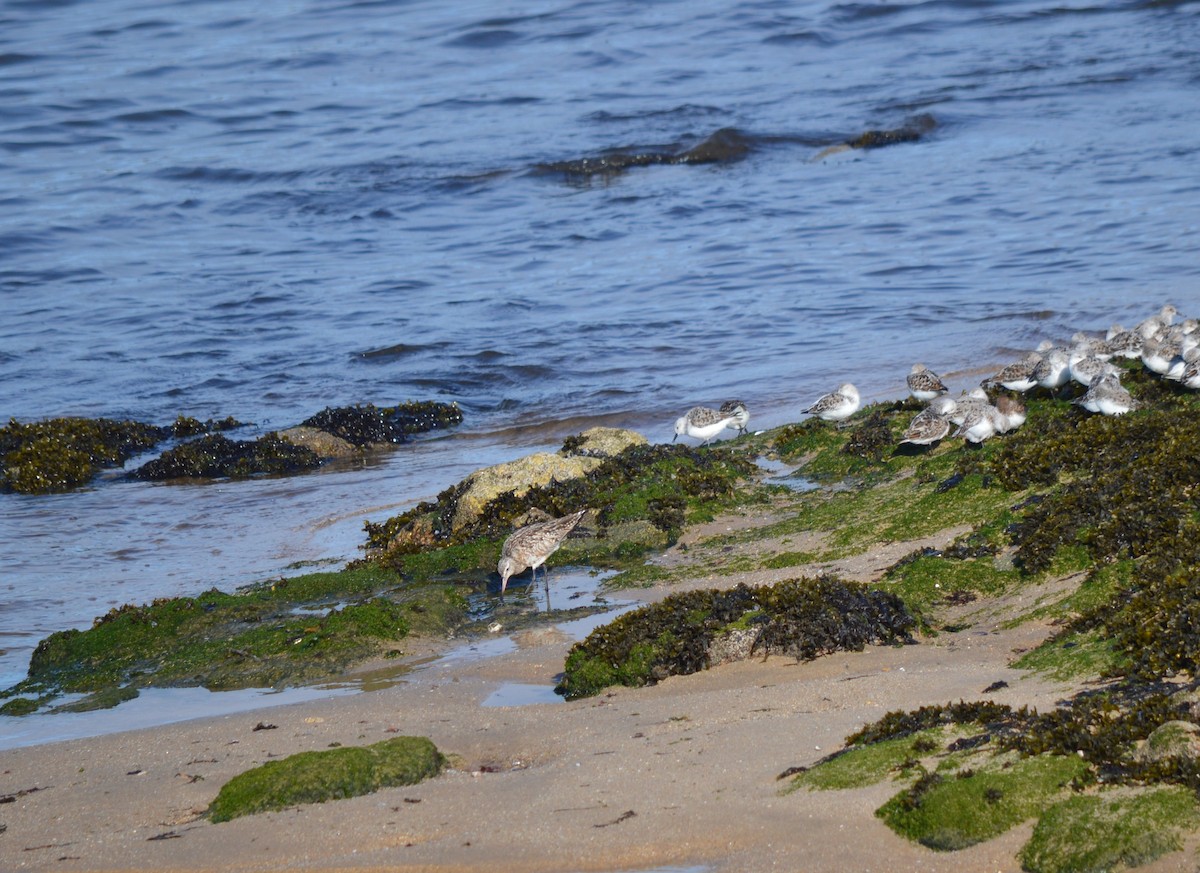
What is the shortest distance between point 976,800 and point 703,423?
690 centimetres

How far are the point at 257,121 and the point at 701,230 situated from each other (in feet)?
39.8

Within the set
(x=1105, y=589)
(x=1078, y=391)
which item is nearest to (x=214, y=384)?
(x=1078, y=391)

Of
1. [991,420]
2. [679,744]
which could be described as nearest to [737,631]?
[679,744]

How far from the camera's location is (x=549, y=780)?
5332mm

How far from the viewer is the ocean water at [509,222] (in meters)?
13.7

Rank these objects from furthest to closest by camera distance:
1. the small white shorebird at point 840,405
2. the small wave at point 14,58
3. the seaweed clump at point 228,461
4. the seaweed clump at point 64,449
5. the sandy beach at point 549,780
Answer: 1. the small wave at point 14,58
2. the seaweed clump at point 228,461
3. the seaweed clump at point 64,449
4. the small white shorebird at point 840,405
5. the sandy beach at point 549,780

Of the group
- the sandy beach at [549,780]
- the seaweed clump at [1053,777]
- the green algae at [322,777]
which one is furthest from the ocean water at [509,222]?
the seaweed clump at [1053,777]

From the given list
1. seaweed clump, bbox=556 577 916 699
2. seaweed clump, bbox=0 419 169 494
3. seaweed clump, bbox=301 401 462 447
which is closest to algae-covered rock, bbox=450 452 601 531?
seaweed clump, bbox=556 577 916 699

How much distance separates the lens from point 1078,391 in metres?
9.10

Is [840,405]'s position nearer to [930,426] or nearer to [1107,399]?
[930,426]

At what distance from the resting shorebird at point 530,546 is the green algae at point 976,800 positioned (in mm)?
3867

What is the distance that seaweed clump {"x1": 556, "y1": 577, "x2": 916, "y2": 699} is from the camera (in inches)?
251

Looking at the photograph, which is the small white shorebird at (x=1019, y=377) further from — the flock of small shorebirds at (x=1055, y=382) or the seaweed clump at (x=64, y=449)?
the seaweed clump at (x=64, y=449)

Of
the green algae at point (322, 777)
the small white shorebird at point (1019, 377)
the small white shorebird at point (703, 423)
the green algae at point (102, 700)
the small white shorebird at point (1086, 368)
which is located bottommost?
the small white shorebird at point (703, 423)
